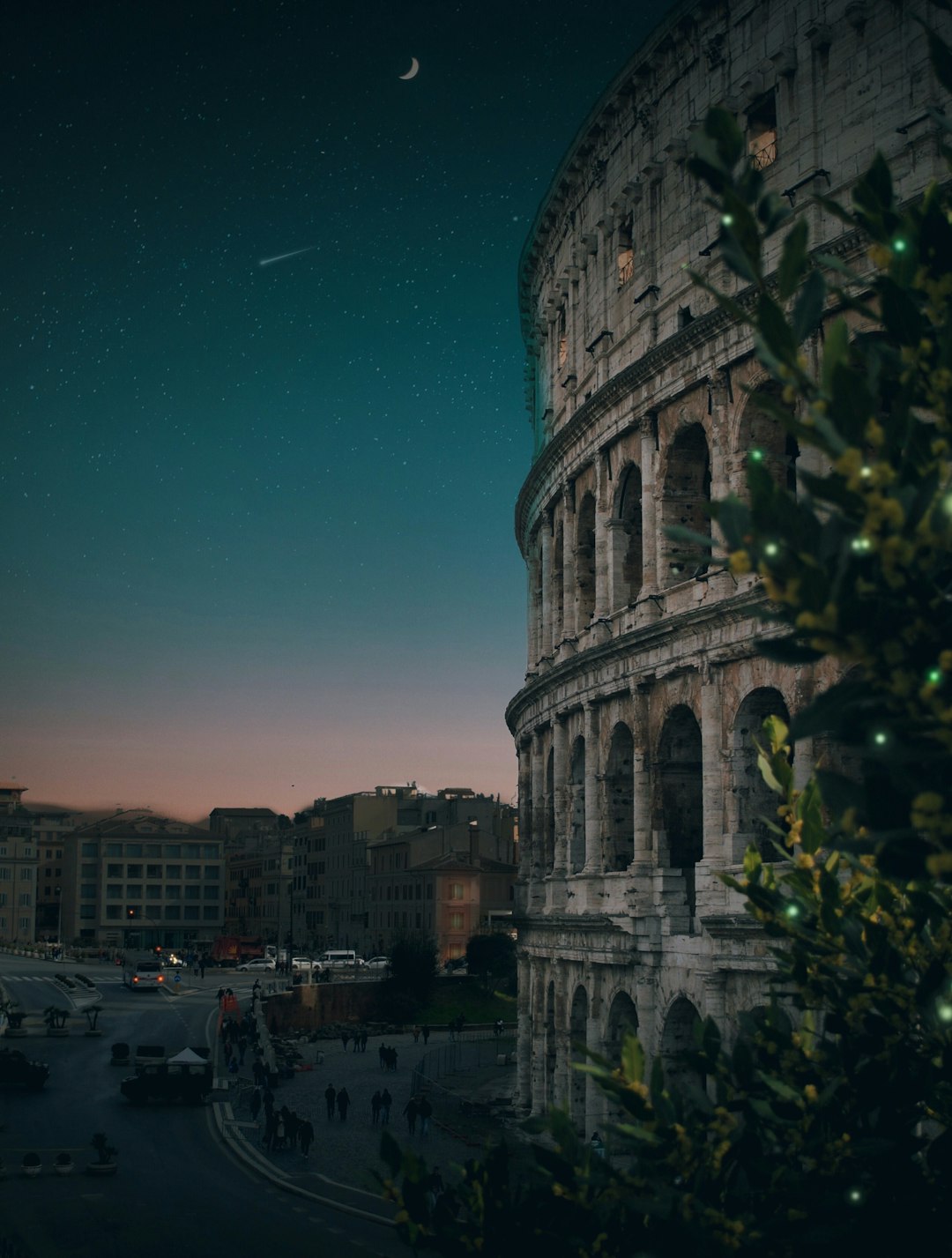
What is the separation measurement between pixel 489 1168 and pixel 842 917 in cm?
248

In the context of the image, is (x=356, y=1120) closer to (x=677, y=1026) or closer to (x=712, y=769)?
(x=677, y=1026)

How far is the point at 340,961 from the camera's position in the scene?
9744 centimetres

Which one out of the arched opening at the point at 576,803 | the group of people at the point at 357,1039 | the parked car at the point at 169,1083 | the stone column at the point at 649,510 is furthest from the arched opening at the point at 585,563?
the group of people at the point at 357,1039

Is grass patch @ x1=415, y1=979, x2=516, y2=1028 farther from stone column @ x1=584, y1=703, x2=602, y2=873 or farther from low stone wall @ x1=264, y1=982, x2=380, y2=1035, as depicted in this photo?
stone column @ x1=584, y1=703, x2=602, y2=873

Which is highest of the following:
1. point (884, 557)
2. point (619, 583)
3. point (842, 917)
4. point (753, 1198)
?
point (619, 583)

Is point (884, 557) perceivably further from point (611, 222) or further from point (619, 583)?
point (611, 222)

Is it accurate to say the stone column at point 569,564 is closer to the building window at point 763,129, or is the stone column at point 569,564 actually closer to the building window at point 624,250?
the building window at point 624,250

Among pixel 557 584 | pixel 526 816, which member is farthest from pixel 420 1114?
pixel 557 584

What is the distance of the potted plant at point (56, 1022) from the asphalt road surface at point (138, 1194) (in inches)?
359

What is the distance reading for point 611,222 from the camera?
32.0m

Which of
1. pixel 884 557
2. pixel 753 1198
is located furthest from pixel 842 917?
pixel 884 557

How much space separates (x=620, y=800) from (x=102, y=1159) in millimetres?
14005

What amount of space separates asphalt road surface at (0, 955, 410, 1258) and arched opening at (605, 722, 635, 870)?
8701mm

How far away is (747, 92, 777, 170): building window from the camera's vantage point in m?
26.2
